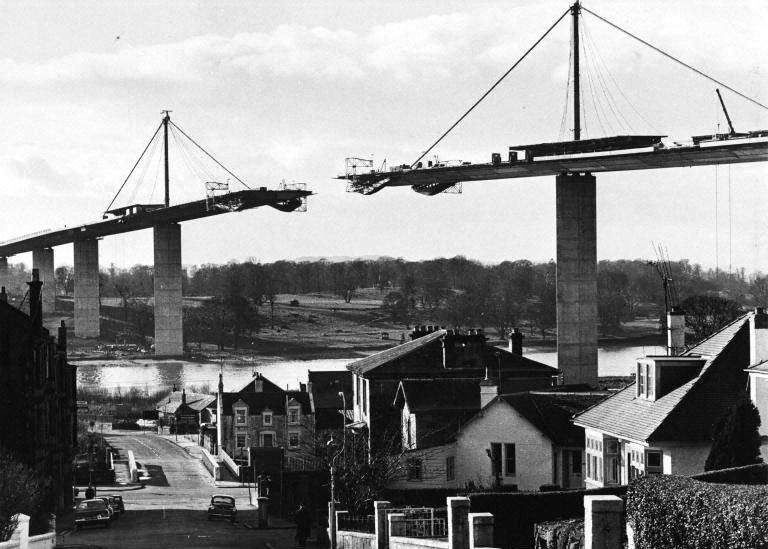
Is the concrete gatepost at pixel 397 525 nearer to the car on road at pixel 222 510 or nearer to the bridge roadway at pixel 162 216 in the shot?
the car on road at pixel 222 510

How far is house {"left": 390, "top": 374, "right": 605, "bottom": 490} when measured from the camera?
28.5 metres

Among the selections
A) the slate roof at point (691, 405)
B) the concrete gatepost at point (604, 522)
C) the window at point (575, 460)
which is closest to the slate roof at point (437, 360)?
the window at point (575, 460)

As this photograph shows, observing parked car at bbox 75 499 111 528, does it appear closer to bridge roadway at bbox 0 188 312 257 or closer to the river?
the river

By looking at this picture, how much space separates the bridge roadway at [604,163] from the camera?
7256 centimetres

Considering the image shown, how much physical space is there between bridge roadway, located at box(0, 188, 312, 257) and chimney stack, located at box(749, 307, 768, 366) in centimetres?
9842

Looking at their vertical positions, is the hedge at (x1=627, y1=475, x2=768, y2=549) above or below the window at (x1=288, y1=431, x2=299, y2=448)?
above

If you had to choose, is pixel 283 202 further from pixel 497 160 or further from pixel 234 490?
pixel 234 490

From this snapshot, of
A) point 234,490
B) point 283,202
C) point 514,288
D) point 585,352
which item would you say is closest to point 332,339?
point 514,288

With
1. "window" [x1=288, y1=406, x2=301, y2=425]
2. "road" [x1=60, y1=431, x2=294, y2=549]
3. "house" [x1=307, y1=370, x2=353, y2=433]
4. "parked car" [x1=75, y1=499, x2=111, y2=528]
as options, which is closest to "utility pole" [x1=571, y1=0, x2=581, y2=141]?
"house" [x1=307, y1=370, x2=353, y2=433]

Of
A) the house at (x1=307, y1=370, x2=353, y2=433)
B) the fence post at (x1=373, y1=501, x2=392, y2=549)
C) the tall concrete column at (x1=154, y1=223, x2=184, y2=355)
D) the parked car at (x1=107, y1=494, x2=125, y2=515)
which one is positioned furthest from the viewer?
the tall concrete column at (x1=154, y1=223, x2=184, y2=355)

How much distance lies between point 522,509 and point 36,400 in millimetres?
20996

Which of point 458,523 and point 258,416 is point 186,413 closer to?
point 258,416

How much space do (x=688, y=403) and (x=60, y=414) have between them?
2258 centimetres

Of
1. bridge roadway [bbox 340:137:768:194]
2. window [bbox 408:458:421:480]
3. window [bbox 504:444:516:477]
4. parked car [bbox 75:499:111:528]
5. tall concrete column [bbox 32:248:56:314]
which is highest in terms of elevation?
bridge roadway [bbox 340:137:768:194]
